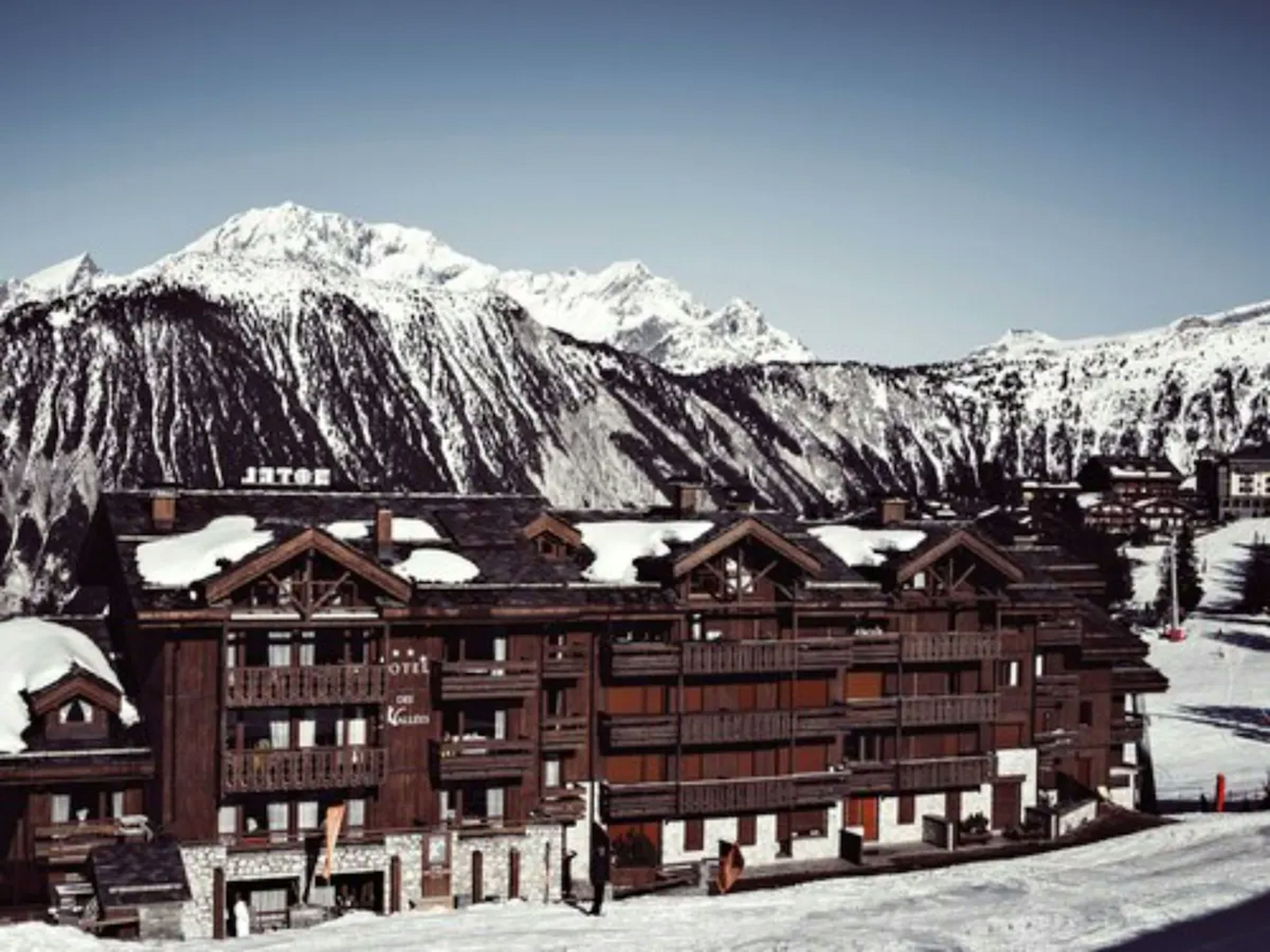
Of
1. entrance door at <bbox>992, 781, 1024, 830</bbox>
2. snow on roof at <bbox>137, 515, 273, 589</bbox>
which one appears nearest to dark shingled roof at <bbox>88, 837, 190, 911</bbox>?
snow on roof at <bbox>137, 515, 273, 589</bbox>

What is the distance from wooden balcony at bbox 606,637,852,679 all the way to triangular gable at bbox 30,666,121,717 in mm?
15517

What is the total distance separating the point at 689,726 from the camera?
51.9m

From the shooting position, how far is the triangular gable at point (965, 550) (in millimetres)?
56875

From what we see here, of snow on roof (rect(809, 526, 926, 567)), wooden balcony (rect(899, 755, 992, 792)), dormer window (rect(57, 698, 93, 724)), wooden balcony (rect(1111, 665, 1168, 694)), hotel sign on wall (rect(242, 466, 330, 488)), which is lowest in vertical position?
wooden balcony (rect(899, 755, 992, 792))

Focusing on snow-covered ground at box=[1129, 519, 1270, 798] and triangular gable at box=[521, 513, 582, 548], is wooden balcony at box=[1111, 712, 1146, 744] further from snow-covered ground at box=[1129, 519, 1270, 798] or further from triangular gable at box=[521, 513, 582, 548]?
triangular gable at box=[521, 513, 582, 548]

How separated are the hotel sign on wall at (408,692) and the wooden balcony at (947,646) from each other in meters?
18.0

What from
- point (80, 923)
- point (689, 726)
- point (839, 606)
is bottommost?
point (80, 923)

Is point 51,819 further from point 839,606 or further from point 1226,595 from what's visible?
point 1226,595

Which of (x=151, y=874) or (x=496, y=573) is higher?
(x=496, y=573)

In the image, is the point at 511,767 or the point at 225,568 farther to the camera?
the point at 511,767

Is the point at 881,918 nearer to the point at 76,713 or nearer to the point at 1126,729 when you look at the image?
the point at 76,713

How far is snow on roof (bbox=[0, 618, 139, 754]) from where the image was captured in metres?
44.0

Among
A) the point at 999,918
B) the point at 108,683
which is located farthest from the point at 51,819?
the point at 999,918

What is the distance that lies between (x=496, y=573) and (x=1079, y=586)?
3031 centimetres
